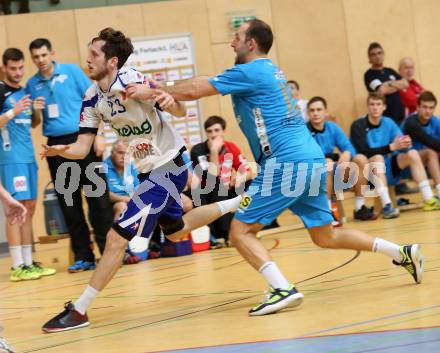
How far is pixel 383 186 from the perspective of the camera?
11.3 metres

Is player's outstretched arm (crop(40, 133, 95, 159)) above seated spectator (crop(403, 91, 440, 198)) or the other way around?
above

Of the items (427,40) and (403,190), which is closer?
(403,190)

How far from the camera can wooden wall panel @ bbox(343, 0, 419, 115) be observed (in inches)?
597

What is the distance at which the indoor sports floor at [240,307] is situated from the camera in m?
5.01

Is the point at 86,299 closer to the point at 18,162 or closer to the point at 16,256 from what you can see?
the point at 16,256

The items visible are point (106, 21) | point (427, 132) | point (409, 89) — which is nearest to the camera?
point (427, 132)

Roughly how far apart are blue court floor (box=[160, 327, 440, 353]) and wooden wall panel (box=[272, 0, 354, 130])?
33.3ft

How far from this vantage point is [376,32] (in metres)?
15.3

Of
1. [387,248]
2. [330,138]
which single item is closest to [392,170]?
[330,138]

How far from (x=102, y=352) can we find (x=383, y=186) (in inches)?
261

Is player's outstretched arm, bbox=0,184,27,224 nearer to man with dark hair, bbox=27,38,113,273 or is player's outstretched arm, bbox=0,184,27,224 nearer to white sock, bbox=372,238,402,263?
white sock, bbox=372,238,402,263

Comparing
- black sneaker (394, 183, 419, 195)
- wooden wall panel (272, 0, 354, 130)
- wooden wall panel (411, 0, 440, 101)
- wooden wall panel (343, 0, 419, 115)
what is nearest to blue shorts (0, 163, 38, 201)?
wooden wall panel (272, 0, 354, 130)

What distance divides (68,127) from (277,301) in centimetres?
447

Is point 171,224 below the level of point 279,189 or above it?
below
